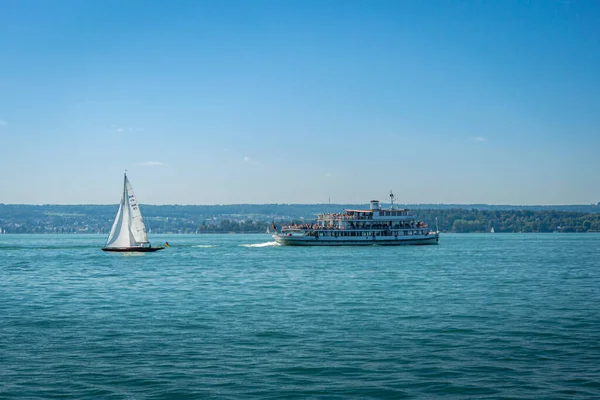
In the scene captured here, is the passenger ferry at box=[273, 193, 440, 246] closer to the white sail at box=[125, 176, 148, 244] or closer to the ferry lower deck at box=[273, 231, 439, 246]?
the ferry lower deck at box=[273, 231, 439, 246]

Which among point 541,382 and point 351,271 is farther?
point 351,271

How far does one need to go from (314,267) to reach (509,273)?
18826 millimetres

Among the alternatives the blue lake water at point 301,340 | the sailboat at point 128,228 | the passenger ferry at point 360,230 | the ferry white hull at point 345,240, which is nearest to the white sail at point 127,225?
the sailboat at point 128,228

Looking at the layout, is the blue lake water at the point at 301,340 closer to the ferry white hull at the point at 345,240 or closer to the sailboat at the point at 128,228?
the sailboat at the point at 128,228

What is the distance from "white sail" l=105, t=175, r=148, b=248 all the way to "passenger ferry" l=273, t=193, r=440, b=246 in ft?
140

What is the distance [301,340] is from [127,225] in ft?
214

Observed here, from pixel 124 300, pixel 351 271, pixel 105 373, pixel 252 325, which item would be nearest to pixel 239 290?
pixel 124 300

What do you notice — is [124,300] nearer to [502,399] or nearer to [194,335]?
[194,335]

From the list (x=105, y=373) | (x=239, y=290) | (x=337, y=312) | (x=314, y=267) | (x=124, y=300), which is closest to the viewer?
(x=105, y=373)

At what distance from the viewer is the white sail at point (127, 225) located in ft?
278

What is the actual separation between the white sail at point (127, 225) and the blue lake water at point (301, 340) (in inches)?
1435

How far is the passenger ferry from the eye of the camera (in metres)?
125

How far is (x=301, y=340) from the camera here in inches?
990

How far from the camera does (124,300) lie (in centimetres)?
3922
